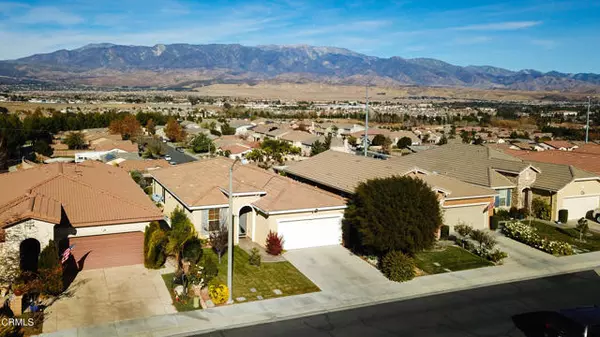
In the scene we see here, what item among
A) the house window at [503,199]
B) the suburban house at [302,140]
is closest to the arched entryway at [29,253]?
the house window at [503,199]

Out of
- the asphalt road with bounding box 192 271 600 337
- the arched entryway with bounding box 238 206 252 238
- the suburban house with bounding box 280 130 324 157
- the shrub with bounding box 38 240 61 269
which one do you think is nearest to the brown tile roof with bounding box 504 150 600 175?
the asphalt road with bounding box 192 271 600 337

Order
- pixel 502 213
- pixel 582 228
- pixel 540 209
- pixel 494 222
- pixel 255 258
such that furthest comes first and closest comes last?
pixel 540 209 → pixel 502 213 → pixel 494 222 → pixel 582 228 → pixel 255 258

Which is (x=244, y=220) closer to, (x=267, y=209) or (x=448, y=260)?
(x=267, y=209)

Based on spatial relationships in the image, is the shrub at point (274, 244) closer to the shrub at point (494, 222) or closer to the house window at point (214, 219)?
the house window at point (214, 219)

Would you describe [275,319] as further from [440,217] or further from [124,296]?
[440,217]

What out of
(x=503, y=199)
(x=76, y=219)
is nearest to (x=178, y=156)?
(x=503, y=199)

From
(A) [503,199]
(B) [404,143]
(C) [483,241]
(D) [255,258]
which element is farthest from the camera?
(B) [404,143]

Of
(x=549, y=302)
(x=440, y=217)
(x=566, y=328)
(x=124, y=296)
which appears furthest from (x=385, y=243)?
(x=124, y=296)
